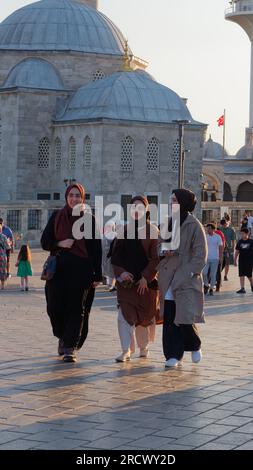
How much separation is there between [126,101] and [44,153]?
509cm

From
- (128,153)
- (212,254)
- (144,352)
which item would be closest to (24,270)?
(212,254)

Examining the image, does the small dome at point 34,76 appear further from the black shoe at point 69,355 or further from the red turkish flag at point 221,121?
the black shoe at point 69,355

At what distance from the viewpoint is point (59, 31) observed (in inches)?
2311

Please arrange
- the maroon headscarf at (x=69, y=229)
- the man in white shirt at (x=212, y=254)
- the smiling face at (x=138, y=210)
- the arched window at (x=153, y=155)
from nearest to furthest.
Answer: the maroon headscarf at (x=69, y=229) → the smiling face at (x=138, y=210) → the man in white shirt at (x=212, y=254) → the arched window at (x=153, y=155)

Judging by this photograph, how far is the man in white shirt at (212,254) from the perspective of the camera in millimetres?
21719

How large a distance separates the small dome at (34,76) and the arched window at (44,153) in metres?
2.51

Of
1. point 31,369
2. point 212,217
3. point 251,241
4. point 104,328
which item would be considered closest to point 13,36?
point 212,217

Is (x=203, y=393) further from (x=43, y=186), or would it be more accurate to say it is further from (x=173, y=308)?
(x=43, y=186)

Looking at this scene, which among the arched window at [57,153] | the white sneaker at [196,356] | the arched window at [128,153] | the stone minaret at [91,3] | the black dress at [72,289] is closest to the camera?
the white sneaker at [196,356]

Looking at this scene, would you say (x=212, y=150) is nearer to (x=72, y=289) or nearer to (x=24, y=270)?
(x=24, y=270)

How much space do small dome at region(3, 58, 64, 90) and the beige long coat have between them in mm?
44542

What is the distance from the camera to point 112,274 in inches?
464

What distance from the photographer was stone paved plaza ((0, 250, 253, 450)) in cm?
773

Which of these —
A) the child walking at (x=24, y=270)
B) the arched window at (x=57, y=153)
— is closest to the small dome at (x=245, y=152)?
the arched window at (x=57, y=153)
